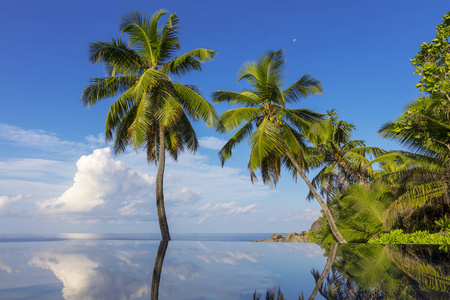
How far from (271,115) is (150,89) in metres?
5.53

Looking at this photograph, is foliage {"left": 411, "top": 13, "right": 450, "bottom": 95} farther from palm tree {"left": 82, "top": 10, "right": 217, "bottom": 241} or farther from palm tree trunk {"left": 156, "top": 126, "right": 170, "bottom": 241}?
palm tree trunk {"left": 156, "top": 126, "right": 170, "bottom": 241}

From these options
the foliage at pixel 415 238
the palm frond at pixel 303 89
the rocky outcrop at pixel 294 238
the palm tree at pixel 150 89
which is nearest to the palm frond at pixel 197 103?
the palm tree at pixel 150 89

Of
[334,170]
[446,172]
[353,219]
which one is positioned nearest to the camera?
[446,172]

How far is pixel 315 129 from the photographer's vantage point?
1320 cm

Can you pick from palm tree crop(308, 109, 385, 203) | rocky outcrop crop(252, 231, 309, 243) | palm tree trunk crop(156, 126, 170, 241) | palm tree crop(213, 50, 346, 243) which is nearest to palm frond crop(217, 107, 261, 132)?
palm tree crop(213, 50, 346, 243)

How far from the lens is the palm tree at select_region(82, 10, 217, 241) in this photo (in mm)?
11211

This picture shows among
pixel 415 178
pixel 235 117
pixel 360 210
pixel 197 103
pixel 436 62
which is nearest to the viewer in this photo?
pixel 436 62

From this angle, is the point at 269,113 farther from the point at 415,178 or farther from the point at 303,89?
the point at 415,178

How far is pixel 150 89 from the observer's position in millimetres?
11906

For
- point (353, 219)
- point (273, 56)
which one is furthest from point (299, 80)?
point (353, 219)

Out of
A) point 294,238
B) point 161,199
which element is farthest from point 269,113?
point 294,238

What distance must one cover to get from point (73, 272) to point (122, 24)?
11.9 metres

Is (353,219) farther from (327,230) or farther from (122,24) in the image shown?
(122,24)

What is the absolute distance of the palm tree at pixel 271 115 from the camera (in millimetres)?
12781
